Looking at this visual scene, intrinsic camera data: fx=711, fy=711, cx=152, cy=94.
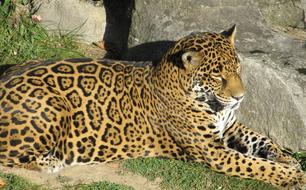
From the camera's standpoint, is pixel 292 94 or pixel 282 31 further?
pixel 282 31

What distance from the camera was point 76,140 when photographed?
9.27 meters

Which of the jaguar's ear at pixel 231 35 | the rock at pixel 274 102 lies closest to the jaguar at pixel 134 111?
the jaguar's ear at pixel 231 35

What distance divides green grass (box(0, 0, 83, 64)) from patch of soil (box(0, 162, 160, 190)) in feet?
10.3

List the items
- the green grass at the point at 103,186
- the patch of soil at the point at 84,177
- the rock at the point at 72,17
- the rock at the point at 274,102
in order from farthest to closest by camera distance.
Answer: the rock at the point at 72,17, the rock at the point at 274,102, the patch of soil at the point at 84,177, the green grass at the point at 103,186

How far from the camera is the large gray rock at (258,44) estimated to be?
32.6ft

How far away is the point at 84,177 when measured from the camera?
30.0 ft

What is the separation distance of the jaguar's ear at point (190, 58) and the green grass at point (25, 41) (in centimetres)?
370

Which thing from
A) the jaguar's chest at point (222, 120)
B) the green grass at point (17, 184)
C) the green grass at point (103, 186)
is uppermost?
Result: the jaguar's chest at point (222, 120)

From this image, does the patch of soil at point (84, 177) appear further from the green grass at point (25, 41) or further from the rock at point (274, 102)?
the green grass at point (25, 41)

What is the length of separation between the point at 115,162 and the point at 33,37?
3530 mm

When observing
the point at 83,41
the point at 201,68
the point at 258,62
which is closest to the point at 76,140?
the point at 201,68

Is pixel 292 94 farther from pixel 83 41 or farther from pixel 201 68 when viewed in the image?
pixel 83 41

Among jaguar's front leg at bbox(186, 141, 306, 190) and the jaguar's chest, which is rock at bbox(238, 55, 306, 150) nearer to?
the jaguar's chest

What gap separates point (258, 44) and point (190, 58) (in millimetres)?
2329
